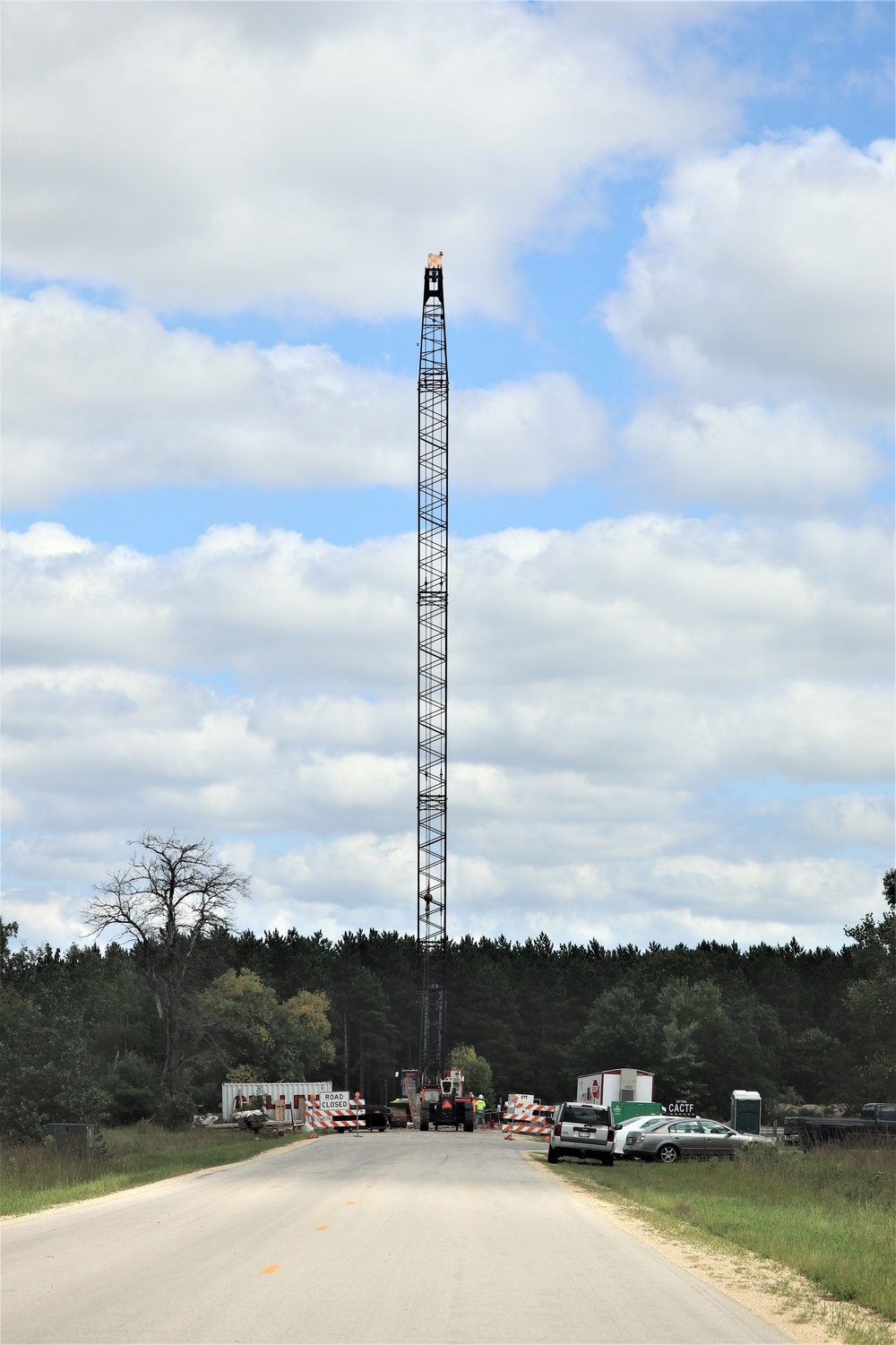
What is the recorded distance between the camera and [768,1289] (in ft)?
49.0

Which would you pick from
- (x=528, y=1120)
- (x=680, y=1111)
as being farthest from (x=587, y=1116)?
(x=680, y=1111)

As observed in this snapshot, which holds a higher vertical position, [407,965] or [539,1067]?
[407,965]

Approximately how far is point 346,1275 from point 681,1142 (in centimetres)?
2770

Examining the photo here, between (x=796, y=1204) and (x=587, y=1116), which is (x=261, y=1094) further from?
(x=796, y=1204)

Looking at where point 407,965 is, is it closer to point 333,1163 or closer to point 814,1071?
point 814,1071

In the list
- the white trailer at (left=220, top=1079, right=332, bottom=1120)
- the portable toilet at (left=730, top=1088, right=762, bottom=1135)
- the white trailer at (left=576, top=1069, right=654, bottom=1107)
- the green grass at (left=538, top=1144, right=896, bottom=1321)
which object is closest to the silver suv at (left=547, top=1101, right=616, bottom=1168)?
the green grass at (left=538, top=1144, right=896, bottom=1321)

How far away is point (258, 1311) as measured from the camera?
39.0ft

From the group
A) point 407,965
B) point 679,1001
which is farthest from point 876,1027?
point 407,965

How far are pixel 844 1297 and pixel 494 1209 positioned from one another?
384 inches

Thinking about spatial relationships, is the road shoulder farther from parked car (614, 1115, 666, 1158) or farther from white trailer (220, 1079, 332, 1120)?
white trailer (220, 1079, 332, 1120)

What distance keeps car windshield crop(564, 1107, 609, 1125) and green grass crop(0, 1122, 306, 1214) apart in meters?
9.06

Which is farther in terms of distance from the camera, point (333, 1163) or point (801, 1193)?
point (333, 1163)

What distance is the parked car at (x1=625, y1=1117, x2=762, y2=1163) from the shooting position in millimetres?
40094

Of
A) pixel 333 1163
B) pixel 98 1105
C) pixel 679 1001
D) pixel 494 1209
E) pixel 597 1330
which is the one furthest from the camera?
pixel 679 1001
